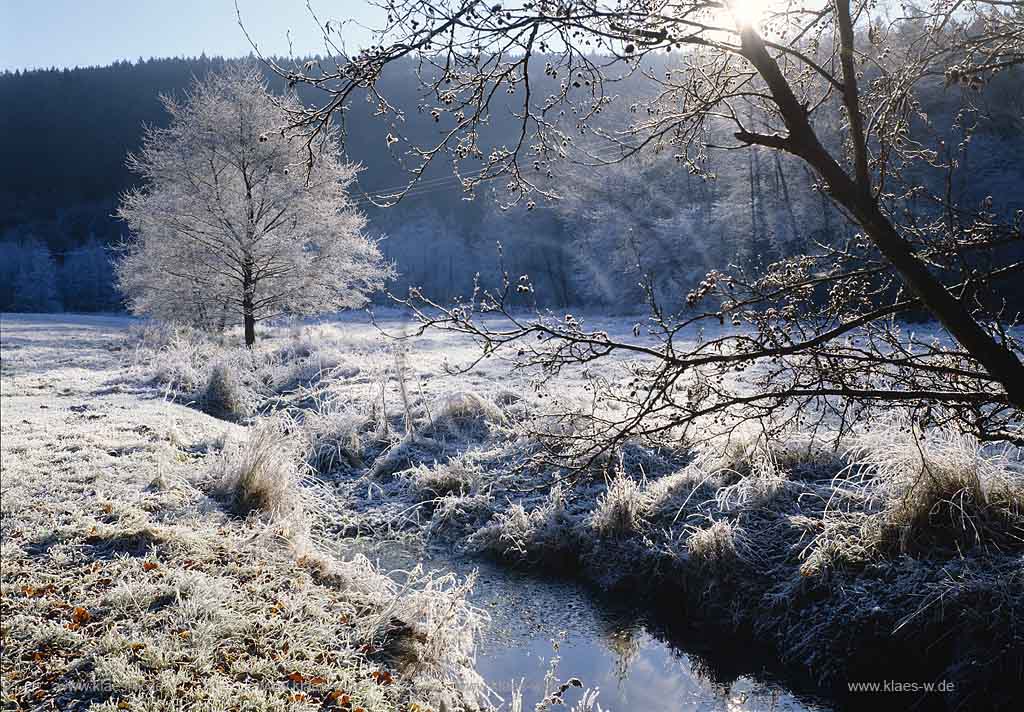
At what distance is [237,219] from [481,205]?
3945 cm

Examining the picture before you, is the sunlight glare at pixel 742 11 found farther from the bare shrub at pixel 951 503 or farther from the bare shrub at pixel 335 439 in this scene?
the bare shrub at pixel 335 439

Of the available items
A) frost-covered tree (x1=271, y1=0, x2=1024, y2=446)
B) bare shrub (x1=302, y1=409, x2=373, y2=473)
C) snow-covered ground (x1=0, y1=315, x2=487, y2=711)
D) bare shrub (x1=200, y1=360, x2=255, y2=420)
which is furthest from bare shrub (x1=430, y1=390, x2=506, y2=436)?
frost-covered tree (x1=271, y1=0, x2=1024, y2=446)

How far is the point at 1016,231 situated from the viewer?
106 inches

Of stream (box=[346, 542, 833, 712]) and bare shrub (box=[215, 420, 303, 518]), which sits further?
bare shrub (box=[215, 420, 303, 518])

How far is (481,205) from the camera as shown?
57.3m

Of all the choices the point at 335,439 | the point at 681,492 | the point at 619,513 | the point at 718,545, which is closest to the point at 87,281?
the point at 335,439

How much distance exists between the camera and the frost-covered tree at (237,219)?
18.8 meters

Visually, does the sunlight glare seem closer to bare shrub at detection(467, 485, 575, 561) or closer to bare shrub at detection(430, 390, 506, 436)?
bare shrub at detection(467, 485, 575, 561)

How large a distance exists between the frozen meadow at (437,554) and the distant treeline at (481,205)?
2.66 metres

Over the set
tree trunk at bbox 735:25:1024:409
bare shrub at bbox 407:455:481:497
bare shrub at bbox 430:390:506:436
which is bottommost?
bare shrub at bbox 407:455:481:497

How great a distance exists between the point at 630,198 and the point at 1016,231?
3477cm

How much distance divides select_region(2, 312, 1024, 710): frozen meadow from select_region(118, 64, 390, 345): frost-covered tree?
380 inches

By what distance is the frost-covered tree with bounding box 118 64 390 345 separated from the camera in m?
18.8

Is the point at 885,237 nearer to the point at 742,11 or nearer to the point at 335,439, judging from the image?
the point at 742,11
